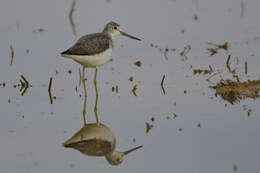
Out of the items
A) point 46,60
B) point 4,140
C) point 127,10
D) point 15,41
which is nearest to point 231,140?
point 4,140

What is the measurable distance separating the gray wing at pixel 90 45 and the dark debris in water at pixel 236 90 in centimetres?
237

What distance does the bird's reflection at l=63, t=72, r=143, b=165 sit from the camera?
7.93 meters

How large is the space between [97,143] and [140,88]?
299 cm

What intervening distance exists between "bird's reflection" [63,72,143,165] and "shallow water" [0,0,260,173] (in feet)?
0.37

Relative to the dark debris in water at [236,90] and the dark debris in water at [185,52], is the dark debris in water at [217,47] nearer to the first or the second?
the dark debris in water at [185,52]

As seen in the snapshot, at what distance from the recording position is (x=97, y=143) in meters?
8.41

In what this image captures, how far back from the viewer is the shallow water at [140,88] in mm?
7938

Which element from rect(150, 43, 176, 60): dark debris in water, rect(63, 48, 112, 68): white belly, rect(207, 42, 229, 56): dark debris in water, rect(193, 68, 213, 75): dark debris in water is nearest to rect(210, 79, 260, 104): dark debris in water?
rect(193, 68, 213, 75): dark debris in water

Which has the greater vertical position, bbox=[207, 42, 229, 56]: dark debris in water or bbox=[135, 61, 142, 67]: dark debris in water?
bbox=[207, 42, 229, 56]: dark debris in water

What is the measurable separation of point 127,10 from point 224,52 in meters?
5.01

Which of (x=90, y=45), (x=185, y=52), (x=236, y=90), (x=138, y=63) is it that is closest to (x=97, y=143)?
(x=90, y=45)

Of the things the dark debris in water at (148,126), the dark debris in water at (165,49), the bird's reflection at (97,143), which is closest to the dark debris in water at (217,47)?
the dark debris in water at (165,49)

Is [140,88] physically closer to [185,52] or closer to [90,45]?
[90,45]

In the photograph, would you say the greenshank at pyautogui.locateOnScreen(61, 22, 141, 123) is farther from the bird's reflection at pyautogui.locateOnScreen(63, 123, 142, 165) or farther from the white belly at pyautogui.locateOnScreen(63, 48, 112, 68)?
the bird's reflection at pyautogui.locateOnScreen(63, 123, 142, 165)
